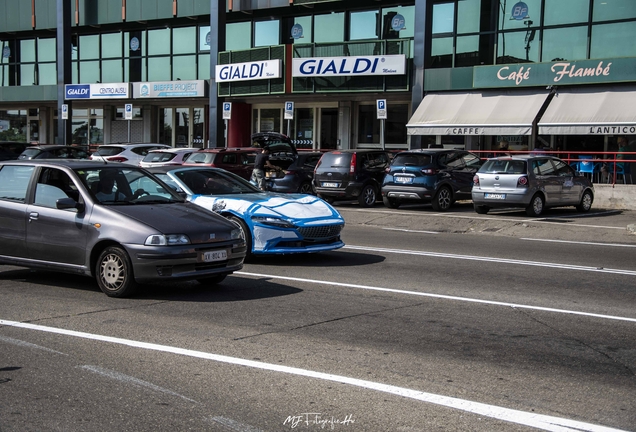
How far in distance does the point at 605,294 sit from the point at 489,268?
231cm

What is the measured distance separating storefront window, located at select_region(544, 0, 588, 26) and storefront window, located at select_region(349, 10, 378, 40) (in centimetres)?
813

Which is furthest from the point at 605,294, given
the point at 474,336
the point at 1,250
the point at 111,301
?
the point at 1,250

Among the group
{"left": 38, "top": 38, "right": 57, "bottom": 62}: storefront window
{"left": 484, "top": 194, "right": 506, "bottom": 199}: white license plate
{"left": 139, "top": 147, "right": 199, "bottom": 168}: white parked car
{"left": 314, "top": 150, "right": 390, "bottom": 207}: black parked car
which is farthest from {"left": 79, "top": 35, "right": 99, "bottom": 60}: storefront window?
{"left": 484, "top": 194, "right": 506, "bottom": 199}: white license plate

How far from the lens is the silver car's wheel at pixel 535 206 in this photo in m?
19.3

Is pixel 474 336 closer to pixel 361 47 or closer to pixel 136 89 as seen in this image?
pixel 361 47

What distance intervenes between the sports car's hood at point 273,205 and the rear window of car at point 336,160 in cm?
1006

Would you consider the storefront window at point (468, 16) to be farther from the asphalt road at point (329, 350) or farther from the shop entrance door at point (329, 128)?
the asphalt road at point (329, 350)

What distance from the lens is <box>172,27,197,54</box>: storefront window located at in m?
37.7

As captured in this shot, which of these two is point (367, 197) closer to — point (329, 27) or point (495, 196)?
point (495, 196)

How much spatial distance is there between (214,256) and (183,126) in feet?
108

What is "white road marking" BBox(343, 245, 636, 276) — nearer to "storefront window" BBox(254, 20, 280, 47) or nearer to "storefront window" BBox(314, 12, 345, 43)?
"storefront window" BBox(314, 12, 345, 43)

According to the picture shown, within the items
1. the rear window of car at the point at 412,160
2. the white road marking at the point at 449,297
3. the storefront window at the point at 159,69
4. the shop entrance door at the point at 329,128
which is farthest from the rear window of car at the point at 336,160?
the storefront window at the point at 159,69

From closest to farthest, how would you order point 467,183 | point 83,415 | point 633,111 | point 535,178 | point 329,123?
1. point 83,415
2. point 535,178
3. point 467,183
4. point 633,111
5. point 329,123

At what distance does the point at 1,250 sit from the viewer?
9578mm
